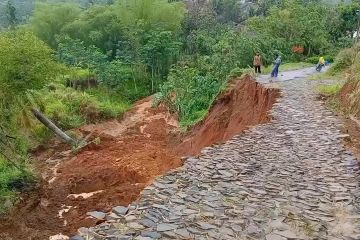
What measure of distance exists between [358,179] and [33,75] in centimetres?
1074

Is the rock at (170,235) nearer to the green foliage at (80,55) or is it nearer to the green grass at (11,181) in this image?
the green grass at (11,181)

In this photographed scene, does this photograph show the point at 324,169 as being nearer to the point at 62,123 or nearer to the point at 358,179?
the point at 358,179

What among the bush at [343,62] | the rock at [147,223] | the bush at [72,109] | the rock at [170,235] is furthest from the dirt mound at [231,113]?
the rock at [170,235]

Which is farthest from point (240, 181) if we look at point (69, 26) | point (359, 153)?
point (69, 26)

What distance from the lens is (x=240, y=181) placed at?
722 centimetres

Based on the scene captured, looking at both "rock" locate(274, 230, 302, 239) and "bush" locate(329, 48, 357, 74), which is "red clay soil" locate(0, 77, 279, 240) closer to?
"rock" locate(274, 230, 302, 239)

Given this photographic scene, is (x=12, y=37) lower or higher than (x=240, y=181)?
higher

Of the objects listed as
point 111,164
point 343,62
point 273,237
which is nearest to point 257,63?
point 343,62

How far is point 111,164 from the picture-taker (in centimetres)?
1559

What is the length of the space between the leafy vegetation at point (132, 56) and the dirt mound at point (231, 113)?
140cm

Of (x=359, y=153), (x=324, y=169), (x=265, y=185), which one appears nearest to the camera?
(x=265, y=185)

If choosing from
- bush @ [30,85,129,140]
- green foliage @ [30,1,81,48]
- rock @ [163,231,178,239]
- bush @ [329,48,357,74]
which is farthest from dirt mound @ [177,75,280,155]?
green foliage @ [30,1,81,48]

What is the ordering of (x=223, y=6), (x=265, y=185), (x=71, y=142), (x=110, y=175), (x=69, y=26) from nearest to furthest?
(x=265, y=185), (x=110, y=175), (x=71, y=142), (x=69, y=26), (x=223, y=6)

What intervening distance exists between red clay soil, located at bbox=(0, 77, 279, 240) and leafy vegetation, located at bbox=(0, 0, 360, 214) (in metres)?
1.16
